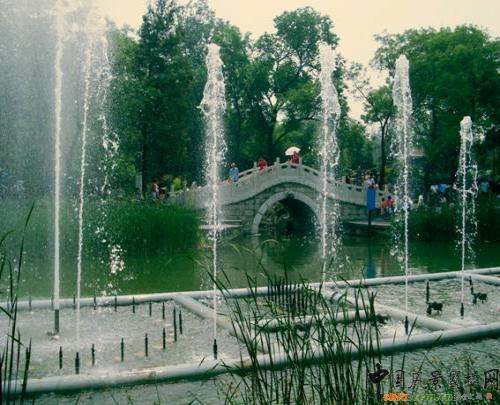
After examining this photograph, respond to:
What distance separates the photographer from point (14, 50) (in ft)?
72.0

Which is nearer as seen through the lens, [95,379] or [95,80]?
[95,379]

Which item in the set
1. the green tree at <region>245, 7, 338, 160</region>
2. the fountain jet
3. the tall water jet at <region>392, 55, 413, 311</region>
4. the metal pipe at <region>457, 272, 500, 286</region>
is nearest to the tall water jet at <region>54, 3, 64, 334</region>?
the fountain jet

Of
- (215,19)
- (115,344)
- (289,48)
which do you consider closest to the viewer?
(115,344)

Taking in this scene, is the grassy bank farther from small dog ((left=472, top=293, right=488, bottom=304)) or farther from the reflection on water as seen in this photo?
small dog ((left=472, top=293, right=488, bottom=304))

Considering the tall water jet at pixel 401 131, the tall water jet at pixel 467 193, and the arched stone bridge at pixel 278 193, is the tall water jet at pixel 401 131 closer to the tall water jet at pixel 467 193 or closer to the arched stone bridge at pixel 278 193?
the tall water jet at pixel 467 193

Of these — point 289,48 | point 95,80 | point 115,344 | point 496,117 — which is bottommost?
point 115,344

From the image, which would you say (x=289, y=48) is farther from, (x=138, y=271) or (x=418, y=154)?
(x=138, y=271)

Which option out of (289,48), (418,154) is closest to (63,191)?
(289,48)

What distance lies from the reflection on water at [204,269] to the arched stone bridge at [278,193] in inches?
239

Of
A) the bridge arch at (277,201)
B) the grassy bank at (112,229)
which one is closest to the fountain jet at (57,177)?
the grassy bank at (112,229)

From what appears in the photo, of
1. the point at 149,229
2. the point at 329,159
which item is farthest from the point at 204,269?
the point at 329,159

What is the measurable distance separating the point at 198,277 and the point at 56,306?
690 cm

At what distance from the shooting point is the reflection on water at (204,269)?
12.4 metres

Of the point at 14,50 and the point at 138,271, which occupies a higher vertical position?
the point at 14,50
